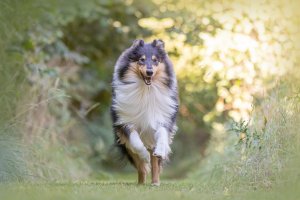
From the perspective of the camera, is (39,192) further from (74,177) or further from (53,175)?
(74,177)

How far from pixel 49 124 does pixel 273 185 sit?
6077mm

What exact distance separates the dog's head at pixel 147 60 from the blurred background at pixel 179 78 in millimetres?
1288

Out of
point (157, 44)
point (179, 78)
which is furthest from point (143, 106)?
point (179, 78)

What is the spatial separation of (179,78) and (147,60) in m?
7.81

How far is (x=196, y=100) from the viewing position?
62.5ft

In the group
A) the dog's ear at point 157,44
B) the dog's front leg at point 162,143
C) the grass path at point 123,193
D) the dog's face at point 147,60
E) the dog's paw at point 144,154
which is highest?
the dog's ear at point 157,44

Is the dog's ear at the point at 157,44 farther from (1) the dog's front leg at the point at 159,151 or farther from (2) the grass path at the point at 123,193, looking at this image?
(2) the grass path at the point at 123,193

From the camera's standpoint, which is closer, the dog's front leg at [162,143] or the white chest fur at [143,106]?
the dog's front leg at [162,143]

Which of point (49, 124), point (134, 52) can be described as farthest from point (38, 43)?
point (134, 52)

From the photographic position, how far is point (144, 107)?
396 inches

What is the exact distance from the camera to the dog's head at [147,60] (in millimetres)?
9906

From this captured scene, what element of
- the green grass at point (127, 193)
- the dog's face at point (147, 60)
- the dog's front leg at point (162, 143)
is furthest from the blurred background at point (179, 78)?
the dog's face at point (147, 60)

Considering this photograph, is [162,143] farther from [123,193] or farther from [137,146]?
[123,193]

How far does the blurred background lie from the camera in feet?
33.0
